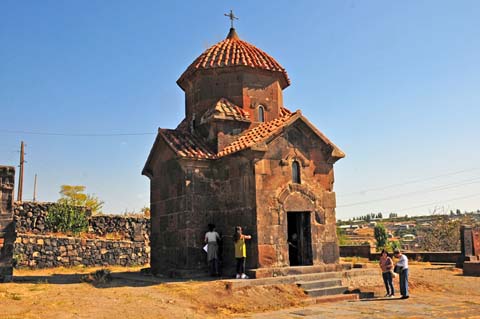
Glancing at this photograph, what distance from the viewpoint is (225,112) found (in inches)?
487

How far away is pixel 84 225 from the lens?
19.4 meters

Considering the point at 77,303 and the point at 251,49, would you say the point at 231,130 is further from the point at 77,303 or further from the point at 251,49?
the point at 77,303

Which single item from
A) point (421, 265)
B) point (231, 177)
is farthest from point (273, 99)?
point (421, 265)

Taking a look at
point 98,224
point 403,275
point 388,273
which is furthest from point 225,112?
point 98,224

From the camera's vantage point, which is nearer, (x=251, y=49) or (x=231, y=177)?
(x=231, y=177)

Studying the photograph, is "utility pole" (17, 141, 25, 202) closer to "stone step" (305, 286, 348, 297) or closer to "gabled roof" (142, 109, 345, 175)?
"gabled roof" (142, 109, 345, 175)

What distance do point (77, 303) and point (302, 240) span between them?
5.76 m

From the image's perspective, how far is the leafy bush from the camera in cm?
1891

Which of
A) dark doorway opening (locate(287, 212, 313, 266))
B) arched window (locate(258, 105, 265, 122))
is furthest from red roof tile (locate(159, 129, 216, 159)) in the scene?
dark doorway opening (locate(287, 212, 313, 266))

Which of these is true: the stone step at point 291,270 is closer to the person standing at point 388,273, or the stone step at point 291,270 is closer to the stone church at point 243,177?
the stone church at point 243,177

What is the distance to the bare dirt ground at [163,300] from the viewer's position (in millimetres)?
7679

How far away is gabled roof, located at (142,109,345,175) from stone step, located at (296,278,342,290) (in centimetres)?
333

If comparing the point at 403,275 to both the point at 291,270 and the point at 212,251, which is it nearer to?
the point at 291,270

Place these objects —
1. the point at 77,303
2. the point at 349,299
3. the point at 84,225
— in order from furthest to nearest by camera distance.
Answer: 1. the point at 84,225
2. the point at 349,299
3. the point at 77,303
